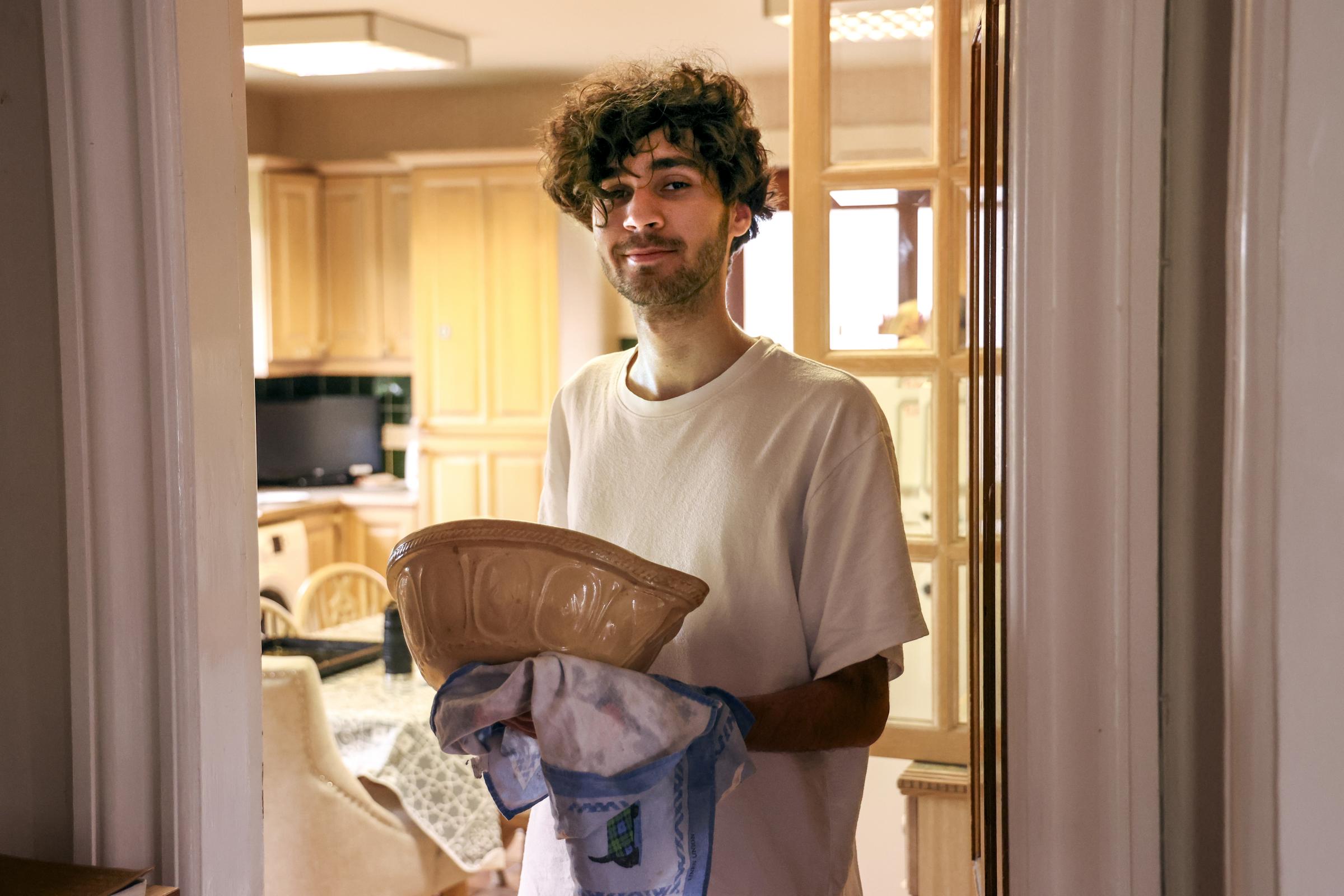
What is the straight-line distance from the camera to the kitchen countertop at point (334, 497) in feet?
18.6

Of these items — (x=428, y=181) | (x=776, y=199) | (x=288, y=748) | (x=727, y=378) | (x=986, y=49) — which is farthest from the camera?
(x=428, y=181)

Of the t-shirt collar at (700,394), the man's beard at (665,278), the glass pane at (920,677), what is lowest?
the glass pane at (920,677)

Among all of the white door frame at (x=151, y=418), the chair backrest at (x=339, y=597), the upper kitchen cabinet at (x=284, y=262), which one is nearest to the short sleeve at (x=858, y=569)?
the white door frame at (x=151, y=418)

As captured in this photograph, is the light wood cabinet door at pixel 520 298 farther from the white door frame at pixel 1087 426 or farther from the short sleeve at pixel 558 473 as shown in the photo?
the white door frame at pixel 1087 426

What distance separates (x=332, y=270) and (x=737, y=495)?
221 inches

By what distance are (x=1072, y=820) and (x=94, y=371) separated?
86cm

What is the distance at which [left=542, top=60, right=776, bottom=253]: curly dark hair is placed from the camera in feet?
3.96

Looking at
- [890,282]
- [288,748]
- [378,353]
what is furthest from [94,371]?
[378,353]

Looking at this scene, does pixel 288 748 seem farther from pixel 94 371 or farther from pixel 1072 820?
pixel 1072 820

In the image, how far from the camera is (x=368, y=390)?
6.61 meters

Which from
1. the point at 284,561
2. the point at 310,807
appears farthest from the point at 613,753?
the point at 284,561

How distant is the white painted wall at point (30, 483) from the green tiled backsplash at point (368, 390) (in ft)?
18.0

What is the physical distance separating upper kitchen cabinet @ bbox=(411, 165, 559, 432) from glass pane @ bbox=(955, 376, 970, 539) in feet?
12.4

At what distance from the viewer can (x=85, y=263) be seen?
99 centimetres
